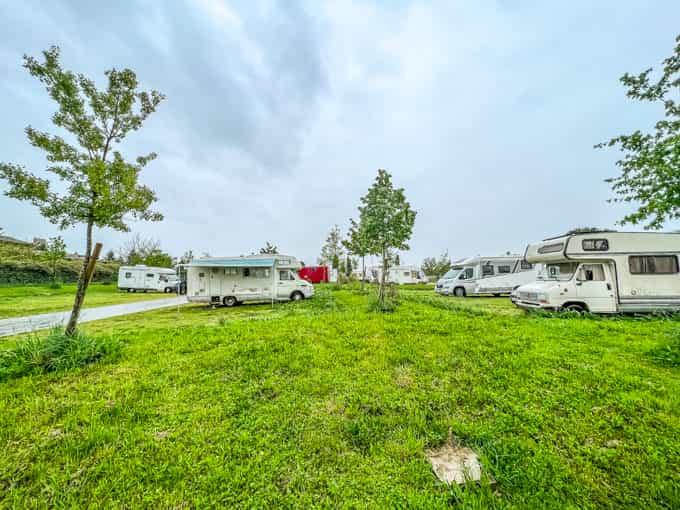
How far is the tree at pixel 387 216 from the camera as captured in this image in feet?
30.3

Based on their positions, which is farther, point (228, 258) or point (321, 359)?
point (228, 258)

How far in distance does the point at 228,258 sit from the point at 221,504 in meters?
11.3

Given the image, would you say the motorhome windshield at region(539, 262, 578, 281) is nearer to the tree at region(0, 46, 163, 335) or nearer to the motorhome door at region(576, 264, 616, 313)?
the motorhome door at region(576, 264, 616, 313)

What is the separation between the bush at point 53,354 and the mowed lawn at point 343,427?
29cm

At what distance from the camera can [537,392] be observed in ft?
10.5

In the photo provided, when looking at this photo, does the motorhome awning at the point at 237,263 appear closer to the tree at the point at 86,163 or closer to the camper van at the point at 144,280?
the tree at the point at 86,163

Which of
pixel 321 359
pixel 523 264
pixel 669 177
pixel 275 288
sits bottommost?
pixel 321 359

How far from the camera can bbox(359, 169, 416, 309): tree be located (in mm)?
9234

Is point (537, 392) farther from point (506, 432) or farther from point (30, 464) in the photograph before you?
point (30, 464)

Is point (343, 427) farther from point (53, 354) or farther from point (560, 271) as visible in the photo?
point (560, 271)

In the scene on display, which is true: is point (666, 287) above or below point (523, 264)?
below

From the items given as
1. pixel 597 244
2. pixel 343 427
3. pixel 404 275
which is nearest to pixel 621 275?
pixel 597 244

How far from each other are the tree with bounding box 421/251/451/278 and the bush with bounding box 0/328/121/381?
1621 inches

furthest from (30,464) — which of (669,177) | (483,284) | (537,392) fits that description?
(483,284)
